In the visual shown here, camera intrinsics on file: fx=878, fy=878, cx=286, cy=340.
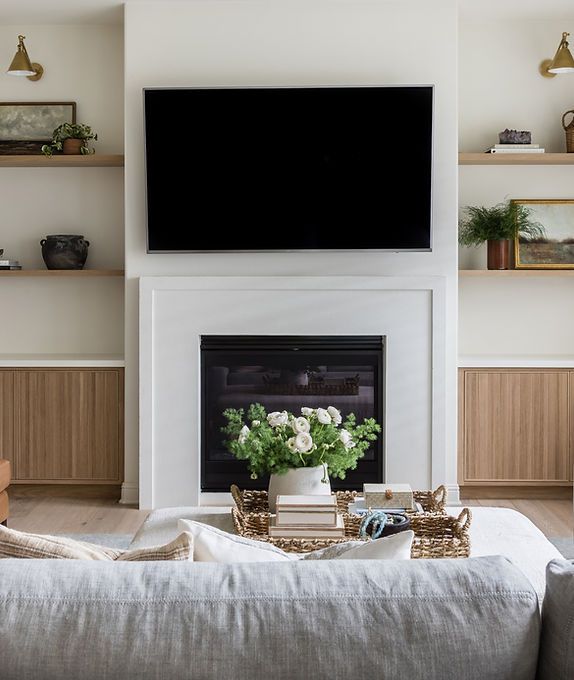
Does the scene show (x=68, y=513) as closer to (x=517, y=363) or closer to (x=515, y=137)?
(x=517, y=363)

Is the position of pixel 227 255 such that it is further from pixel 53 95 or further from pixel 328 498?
pixel 328 498

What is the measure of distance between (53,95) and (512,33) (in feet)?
8.94

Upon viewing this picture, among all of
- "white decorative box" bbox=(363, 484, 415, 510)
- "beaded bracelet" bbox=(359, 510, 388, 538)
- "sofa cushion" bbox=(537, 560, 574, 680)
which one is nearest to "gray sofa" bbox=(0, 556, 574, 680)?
"sofa cushion" bbox=(537, 560, 574, 680)

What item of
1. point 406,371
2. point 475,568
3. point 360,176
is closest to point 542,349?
point 406,371

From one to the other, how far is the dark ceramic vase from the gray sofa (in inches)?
152

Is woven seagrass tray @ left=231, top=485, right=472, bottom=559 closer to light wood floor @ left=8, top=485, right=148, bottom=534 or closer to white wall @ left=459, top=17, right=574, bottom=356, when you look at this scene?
light wood floor @ left=8, top=485, right=148, bottom=534

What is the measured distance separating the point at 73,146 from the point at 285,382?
5.90 ft

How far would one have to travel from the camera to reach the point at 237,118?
4680 millimetres

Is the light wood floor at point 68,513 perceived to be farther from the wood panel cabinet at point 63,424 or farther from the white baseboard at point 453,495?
the white baseboard at point 453,495

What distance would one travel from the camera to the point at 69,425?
16.0ft

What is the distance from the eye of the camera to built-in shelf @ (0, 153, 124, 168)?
4.92 m

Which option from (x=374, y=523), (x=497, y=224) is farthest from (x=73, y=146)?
(x=374, y=523)

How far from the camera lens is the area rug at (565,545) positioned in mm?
3926

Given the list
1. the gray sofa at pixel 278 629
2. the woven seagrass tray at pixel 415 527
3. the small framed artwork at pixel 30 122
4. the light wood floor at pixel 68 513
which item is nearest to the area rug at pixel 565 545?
the woven seagrass tray at pixel 415 527
